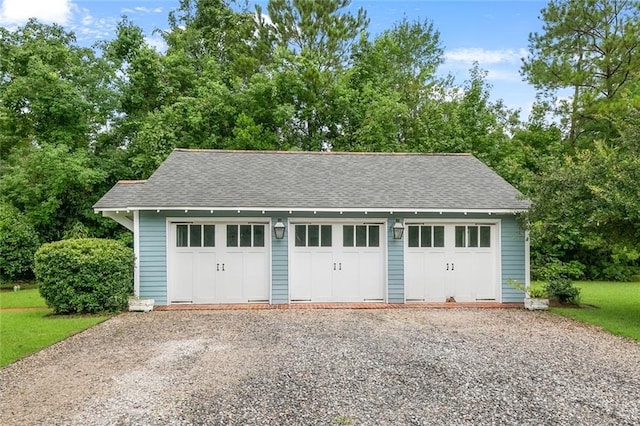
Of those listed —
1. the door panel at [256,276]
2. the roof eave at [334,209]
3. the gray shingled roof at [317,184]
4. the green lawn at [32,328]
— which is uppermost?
the gray shingled roof at [317,184]

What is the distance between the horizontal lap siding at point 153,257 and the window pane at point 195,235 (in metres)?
0.56

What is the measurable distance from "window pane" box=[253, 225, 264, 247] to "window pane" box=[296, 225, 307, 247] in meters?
0.80

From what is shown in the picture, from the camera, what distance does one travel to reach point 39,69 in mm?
16578

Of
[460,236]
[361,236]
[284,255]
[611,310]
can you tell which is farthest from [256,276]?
[611,310]

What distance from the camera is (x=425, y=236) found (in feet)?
35.3

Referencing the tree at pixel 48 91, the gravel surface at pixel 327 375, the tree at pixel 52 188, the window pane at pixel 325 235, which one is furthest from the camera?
the tree at pixel 48 91

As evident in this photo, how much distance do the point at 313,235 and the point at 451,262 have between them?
3.30 m

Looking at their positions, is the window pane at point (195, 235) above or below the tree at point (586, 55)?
below

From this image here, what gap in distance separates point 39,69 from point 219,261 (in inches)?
465

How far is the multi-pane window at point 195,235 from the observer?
1035 centimetres

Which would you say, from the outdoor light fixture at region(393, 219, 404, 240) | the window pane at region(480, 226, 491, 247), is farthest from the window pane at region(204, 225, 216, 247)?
the window pane at region(480, 226, 491, 247)

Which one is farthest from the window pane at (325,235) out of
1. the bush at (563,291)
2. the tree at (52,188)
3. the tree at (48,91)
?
the tree at (48,91)

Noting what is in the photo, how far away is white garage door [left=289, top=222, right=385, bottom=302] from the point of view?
1053 centimetres

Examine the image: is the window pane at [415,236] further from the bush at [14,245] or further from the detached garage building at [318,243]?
the bush at [14,245]
